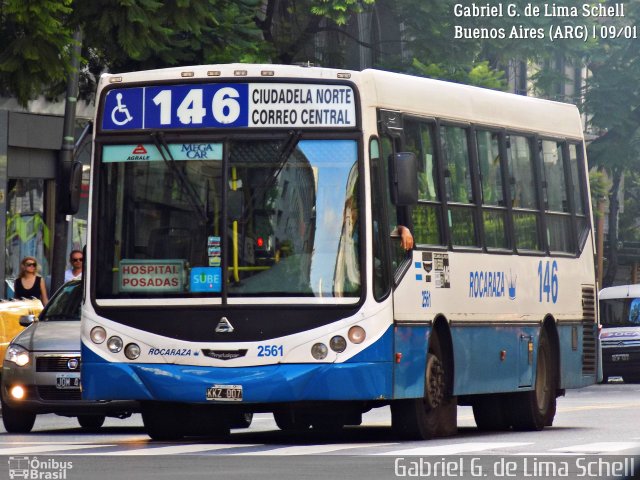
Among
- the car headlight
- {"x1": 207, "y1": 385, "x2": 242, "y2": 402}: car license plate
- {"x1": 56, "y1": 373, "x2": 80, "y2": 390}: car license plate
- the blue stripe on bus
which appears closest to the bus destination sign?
the blue stripe on bus

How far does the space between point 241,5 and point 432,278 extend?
46.9 feet

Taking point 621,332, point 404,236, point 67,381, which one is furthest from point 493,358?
point 621,332

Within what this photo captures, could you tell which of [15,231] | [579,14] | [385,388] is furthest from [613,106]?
[385,388]

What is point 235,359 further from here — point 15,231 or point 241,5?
point 15,231

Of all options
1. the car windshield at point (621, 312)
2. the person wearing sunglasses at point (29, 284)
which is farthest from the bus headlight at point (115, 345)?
the car windshield at point (621, 312)

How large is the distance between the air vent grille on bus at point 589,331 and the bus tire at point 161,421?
5.33 m

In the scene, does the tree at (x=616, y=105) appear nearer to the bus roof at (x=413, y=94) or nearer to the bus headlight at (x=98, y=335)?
the bus roof at (x=413, y=94)

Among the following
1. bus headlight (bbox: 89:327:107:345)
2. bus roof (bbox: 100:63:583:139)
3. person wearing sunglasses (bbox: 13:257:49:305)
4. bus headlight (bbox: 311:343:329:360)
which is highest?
bus roof (bbox: 100:63:583:139)

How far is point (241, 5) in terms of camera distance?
96.9ft

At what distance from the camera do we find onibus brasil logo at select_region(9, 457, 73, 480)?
1164 cm

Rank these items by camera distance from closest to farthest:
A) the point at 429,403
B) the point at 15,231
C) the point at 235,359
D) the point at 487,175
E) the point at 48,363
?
1. the point at 235,359
2. the point at 429,403
3. the point at 487,175
4. the point at 48,363
5. the point at 15,231

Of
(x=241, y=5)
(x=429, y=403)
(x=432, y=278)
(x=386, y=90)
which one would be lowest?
(x=429, y=403)

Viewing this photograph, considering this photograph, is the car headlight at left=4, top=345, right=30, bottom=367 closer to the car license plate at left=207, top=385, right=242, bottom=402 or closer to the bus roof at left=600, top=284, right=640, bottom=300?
the car license plate at left=207, top=385, right=242, bottom=402

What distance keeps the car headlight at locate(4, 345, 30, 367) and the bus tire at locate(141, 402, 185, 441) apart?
306cm
